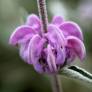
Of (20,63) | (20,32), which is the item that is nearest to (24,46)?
(20,32)

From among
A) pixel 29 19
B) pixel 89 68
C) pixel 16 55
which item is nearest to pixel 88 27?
pixel 89 68

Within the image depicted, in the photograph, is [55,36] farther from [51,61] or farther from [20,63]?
[20,63]

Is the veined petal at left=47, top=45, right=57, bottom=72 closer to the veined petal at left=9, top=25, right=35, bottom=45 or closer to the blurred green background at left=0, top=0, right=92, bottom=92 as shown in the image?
the veined petal at left=9, top=25, right=35, bottom=45

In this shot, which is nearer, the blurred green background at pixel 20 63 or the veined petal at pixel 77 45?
the veined petal at pixel 77 45

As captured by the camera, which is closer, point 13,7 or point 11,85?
point 11,85

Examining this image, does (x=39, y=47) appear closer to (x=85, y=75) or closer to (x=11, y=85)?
(x=85, y=75)

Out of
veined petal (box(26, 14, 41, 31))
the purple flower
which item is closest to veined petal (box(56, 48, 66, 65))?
the purple flower

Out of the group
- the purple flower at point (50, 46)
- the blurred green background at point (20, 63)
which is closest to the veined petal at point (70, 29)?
the purple flower at point (50, 46)

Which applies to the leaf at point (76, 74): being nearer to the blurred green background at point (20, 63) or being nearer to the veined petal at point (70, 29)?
the veined petal at point (70, 29)

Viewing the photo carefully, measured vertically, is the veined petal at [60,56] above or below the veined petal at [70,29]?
below
